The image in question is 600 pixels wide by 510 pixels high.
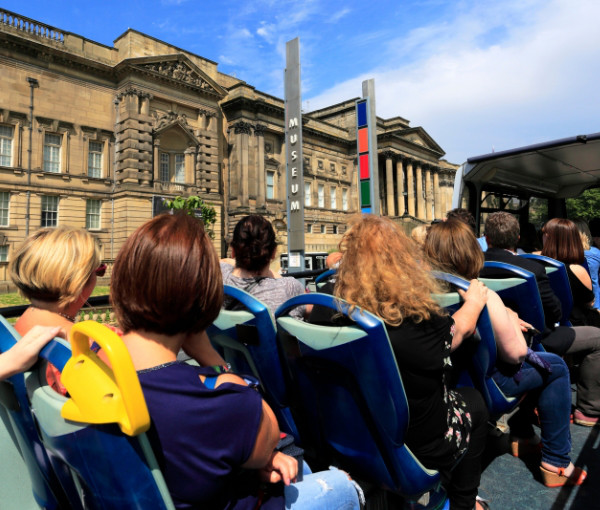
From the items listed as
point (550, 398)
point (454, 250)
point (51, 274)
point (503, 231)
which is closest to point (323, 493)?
point (51, 274)

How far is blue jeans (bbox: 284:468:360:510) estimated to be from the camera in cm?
150

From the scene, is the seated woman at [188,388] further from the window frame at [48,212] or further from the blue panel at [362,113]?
the window frame at [48,212]

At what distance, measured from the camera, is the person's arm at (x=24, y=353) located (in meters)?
1.18

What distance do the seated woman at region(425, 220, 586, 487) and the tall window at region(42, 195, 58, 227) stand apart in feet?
Result: 88.4

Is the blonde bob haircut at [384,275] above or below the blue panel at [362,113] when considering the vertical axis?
below

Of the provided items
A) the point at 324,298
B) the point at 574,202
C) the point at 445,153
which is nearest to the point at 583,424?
the point at 324,298

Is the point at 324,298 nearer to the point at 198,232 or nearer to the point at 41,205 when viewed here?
the point at 198,232

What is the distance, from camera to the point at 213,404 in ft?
3.62

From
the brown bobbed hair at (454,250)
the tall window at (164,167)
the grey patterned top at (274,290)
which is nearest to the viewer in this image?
the brown bobbed hair at (454,250)

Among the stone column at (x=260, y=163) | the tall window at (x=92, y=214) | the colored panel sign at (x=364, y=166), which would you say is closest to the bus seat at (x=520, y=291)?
the colored panel sign at (x=364, y=166)

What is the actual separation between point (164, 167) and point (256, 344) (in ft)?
98.9

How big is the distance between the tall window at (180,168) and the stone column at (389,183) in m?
27.0

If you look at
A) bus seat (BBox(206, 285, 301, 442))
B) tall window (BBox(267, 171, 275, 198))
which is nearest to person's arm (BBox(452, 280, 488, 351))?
bus seat (BBox(206, 285, 301, 442))

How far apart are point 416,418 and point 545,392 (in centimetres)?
155
